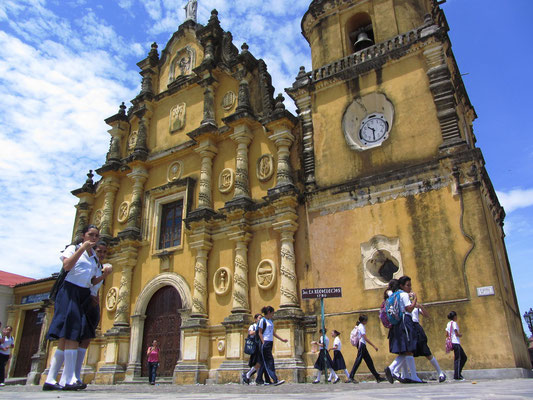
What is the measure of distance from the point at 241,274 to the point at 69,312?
303 inches

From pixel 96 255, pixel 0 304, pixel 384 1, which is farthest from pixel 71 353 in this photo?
pixel 0 304

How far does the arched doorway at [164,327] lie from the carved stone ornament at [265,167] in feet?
14.8

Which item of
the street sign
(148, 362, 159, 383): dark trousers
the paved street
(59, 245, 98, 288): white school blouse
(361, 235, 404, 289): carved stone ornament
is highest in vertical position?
(361, 235, 404, 289): carved stone ornament

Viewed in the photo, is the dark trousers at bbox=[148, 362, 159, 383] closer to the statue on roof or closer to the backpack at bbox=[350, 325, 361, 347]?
the backpack at bbox=[350, 325, 361, 347]

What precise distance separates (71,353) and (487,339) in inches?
288

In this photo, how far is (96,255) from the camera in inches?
203

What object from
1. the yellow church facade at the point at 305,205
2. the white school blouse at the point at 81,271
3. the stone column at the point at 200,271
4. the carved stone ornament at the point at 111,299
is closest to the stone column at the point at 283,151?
the yellow church facade at the point at 305,205

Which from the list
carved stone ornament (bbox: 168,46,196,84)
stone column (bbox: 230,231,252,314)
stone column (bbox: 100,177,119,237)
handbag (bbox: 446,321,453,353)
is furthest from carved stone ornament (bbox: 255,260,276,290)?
carved stone ornament (bbox: 168,46,196,84)

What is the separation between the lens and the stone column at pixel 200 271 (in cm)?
1262

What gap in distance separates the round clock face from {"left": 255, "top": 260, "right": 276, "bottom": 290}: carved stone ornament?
13.6ft

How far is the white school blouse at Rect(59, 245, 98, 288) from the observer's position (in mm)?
4785

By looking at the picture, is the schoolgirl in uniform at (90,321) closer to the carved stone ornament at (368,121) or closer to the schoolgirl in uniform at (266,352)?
the schoolgirl in uniform at (266,352)

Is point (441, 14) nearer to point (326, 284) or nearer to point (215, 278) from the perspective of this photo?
point (326, 284)

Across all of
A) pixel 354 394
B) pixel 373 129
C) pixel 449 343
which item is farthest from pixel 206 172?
pixel 354 394
